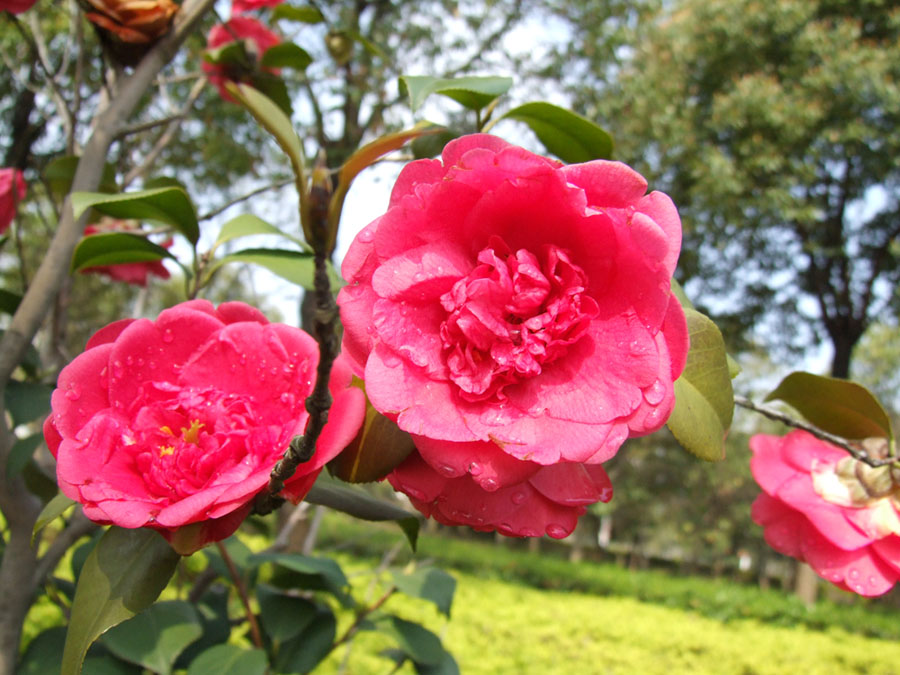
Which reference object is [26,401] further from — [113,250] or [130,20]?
[130,20]

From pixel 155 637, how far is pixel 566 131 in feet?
2.03

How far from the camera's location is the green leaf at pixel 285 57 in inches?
31.4

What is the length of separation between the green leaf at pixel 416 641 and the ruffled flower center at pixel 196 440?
0.60 meters

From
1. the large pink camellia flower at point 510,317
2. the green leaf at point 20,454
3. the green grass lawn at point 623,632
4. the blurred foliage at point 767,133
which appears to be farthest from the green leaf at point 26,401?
the blurred foliage at point 767,133

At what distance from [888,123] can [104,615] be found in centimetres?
641

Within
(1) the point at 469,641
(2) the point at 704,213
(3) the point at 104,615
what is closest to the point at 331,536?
(1) the point at 469,641

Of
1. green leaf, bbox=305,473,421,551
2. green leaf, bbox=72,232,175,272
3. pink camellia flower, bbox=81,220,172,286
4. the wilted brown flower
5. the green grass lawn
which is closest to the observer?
green leaf, bbox=305,473,421,551

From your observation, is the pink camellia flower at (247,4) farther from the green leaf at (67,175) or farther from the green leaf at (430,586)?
the green leaf at (430,586)

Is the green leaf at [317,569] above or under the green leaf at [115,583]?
under

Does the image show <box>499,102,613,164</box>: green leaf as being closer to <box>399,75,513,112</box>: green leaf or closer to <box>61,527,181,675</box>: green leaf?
<box>399,75,513,112</box>: green leaf

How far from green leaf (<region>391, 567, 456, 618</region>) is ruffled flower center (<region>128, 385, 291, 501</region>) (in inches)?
22.4

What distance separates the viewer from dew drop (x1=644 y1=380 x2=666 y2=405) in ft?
1.02

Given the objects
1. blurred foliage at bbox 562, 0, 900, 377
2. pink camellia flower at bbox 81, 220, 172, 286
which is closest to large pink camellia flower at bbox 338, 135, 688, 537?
pink camellia flower at bbox 81, 220, 172, 286

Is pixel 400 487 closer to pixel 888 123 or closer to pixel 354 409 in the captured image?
pixel 354 409
